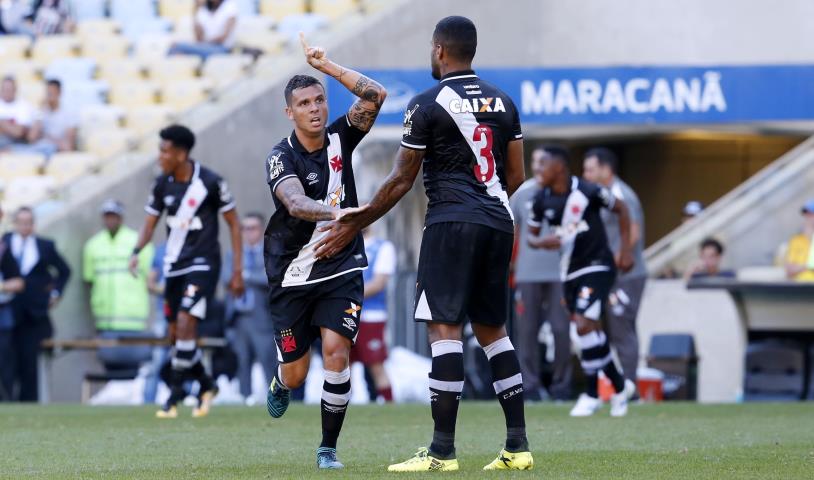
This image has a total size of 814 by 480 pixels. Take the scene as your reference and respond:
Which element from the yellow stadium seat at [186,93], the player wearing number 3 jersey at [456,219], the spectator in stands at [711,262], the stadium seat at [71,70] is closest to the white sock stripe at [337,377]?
the player wearing number 3 jersey at [456,219]

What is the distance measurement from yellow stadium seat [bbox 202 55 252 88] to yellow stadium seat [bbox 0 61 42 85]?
2772 millimetres

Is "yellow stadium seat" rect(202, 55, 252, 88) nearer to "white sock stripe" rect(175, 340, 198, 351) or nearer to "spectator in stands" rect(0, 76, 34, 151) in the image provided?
"spectator in stands" rect(0, 76, 34, 151)

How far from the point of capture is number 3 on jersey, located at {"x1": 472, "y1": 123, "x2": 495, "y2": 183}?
8156 millimetres

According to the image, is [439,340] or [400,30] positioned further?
[400,30]

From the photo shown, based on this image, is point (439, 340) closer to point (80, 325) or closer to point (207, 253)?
point (207, 253)

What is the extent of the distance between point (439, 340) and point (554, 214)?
5.87 meters

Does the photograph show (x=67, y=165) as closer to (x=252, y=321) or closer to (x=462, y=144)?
(x=252, y=321)

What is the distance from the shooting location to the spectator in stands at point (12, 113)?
21.4 metres

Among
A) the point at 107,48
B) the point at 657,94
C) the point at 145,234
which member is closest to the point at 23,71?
the point at 107,48

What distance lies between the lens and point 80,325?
19.9m

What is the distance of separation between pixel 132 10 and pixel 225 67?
11.2 ft

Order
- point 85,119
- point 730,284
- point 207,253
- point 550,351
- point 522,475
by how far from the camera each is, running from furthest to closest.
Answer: point 85,119
point 550,351
point 730,284
point 207,253
point 522,475

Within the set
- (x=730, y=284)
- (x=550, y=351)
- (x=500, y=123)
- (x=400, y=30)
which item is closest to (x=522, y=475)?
(x=500, y=123)

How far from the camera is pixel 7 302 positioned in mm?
18438
